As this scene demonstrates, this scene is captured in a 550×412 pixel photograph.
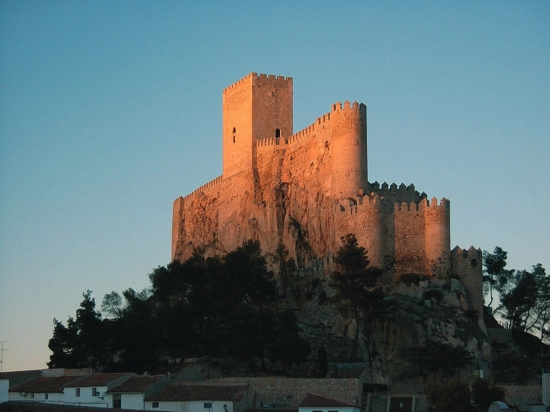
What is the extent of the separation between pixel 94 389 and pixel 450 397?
57.0ft

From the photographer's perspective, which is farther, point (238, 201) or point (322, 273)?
point (238, 201)

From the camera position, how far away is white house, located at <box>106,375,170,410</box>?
53.4m

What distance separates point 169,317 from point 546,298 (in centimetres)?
2411

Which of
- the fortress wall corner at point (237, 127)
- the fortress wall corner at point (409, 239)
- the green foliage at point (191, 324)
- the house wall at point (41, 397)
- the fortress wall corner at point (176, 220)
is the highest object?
the fortress wall corner at point (237, 127)

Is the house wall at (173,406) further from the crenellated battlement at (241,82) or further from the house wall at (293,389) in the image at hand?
the crenellated battlement at (241,82)

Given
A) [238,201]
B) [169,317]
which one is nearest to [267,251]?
[238,201]

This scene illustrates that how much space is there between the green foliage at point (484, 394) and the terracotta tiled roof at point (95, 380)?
17.2 m

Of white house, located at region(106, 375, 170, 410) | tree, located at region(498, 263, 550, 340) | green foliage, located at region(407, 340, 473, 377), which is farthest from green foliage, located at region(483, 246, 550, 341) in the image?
white house, located at region(106, 375, 170, 410)

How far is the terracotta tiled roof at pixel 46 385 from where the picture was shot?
5672 centimetres

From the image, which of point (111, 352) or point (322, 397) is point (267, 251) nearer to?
point (111, 352)

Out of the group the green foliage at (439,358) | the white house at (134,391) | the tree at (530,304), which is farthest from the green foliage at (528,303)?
the white house at (134,391)

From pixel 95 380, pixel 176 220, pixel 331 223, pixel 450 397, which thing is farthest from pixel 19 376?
pixel 176 220

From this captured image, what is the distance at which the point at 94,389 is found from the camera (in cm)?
5519

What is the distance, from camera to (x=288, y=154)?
250 feet
